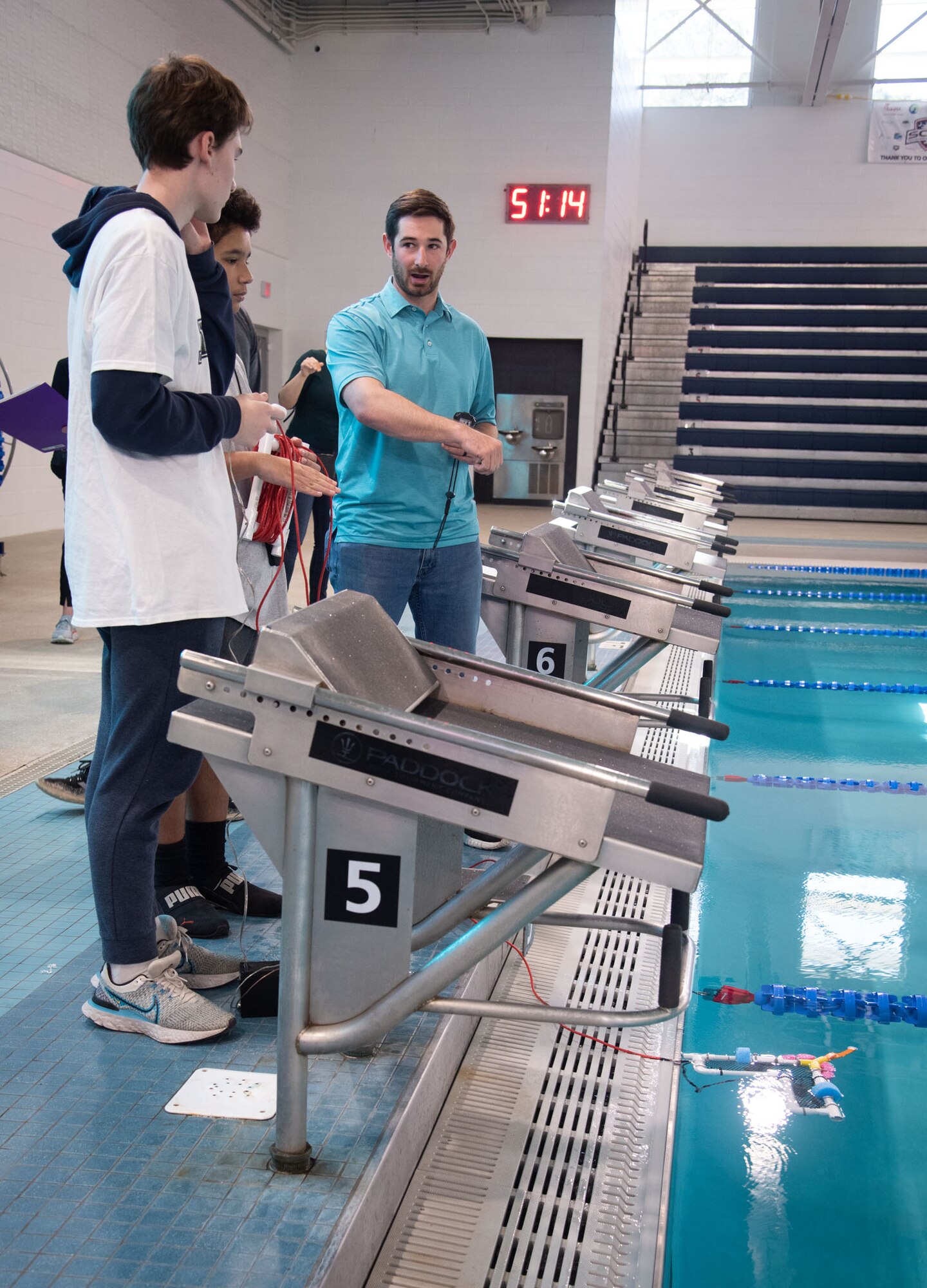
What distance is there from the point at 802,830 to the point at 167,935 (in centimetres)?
226

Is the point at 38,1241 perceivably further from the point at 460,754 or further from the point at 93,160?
the point at 93,160

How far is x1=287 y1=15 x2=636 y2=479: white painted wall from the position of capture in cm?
1133

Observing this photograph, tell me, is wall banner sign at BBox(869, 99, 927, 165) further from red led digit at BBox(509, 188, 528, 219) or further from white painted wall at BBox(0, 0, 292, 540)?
white painted wall at BBox(0, 0, 292, 540)

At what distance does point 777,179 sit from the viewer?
14.6 m

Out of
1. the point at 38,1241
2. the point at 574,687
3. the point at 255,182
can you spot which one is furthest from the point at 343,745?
the point at 255,182

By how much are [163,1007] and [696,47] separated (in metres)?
16.1

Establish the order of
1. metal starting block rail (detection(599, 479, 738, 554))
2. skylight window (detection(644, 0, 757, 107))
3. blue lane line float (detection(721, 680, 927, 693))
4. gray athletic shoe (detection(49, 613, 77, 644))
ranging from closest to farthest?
metal starting block rail (detection(599, 479, 738, 554)), gray athletic shoe (detection(49, 613, 77, 644)), blue lane line float (detection(721, 680, 927, 693)), skylight window (detection(644, 0, 757, 107))

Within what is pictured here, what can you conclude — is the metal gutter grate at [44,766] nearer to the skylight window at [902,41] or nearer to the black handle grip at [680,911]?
the black handle grip at [680,911]

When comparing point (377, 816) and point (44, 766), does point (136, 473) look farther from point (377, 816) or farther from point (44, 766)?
point (44, 766)

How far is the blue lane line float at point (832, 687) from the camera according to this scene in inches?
218

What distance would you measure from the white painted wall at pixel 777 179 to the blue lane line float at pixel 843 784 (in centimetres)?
1241

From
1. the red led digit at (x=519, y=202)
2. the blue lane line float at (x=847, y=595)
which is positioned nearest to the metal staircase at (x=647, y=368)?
the red led digit at (x=519, y=202)

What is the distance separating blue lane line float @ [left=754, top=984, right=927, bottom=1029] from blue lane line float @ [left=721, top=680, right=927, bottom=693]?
123 inches

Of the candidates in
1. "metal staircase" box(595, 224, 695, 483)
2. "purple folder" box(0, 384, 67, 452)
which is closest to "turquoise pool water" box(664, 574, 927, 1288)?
"purple folder" box(0, 384, 67, 452)
